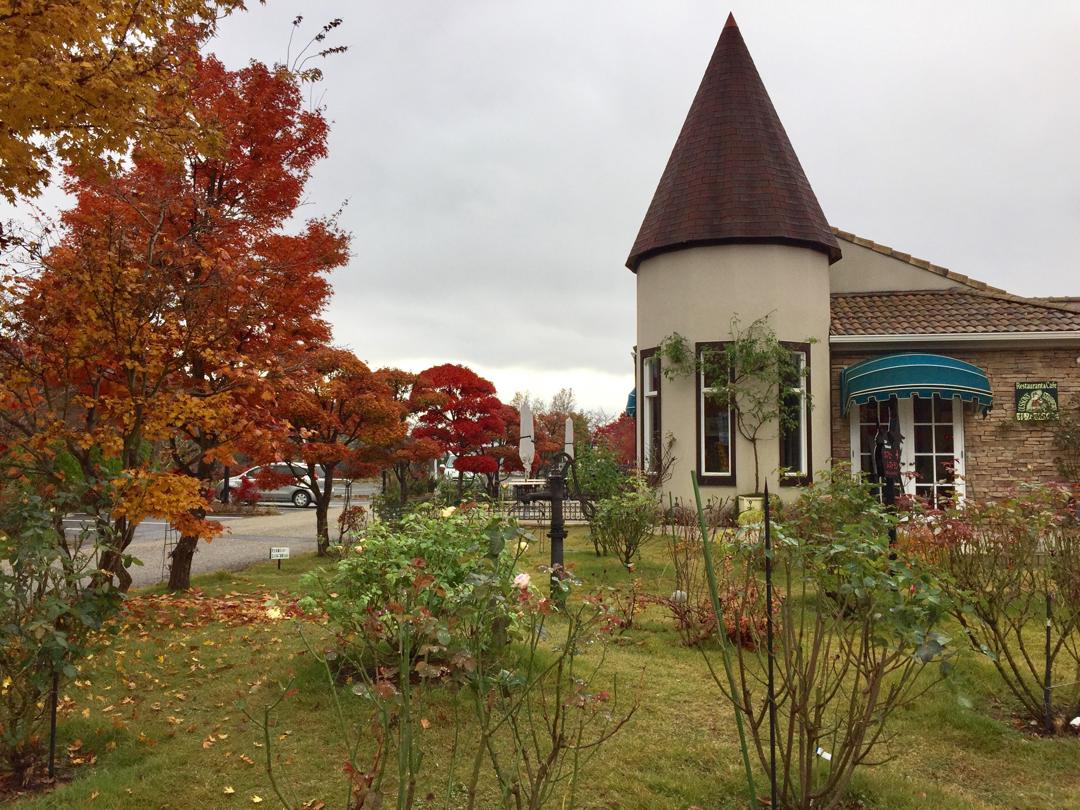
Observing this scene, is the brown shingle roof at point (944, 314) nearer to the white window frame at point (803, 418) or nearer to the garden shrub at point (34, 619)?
the white window frame at point (803, 418)

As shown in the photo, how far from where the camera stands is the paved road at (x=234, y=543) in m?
11.3

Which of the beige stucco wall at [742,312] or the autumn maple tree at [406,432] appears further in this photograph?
the autumn maple tree at [406,432]

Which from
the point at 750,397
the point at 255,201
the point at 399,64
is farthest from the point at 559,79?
the point at 750,397

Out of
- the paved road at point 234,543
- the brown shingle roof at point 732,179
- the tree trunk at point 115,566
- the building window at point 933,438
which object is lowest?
the paved road at point 234,543

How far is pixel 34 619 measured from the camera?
3396 mm

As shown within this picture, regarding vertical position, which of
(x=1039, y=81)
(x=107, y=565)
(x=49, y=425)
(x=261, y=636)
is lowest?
(x=261, y=636)

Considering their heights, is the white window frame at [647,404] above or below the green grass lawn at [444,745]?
above

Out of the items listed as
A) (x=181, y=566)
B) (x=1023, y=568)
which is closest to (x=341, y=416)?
(x=181, y=566)

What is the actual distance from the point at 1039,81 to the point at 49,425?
11863mm

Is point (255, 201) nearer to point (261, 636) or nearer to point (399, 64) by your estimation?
point (399, 64)

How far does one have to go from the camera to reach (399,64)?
26.2ft

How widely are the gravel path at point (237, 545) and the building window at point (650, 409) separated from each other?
6.54 metres

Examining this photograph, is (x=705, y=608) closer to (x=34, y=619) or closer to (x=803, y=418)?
(x=34, y=619)

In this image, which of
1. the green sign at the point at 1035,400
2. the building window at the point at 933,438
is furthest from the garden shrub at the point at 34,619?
the green sign at the point at 1035,400
